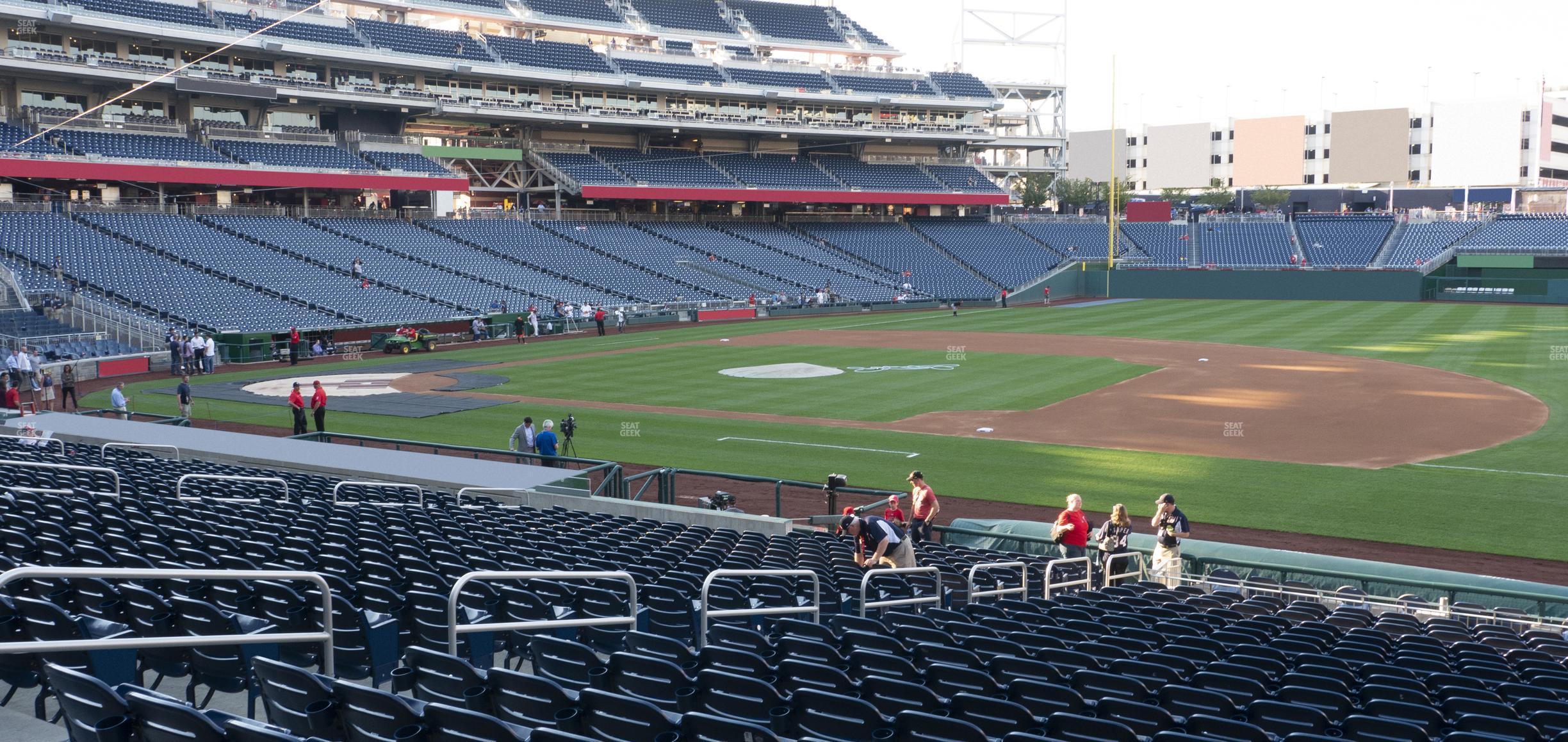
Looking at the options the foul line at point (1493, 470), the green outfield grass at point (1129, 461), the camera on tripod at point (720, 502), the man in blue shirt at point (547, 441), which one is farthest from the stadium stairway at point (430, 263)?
the foul line at point (1493, 470)

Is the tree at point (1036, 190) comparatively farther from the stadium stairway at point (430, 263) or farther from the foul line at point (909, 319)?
the stadium stairway at point (430, 263)

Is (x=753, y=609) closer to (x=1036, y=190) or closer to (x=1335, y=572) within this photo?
(x=1335, y=572)

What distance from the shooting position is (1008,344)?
4819 cm

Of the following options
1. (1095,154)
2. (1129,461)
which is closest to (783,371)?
(1129,461)

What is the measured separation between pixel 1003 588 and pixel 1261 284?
223 feet

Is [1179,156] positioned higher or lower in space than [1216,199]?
higher

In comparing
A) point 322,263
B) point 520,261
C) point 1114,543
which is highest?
point 520,261

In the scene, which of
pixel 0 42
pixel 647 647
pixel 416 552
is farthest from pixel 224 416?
pixel 0 42

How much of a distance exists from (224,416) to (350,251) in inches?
1126

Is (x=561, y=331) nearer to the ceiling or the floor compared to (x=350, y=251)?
nearer to the floor

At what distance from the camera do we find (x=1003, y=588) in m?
13.8

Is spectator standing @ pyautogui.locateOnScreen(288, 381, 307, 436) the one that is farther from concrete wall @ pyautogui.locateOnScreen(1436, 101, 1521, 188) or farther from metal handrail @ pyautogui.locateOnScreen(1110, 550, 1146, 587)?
concrete wall @ pyautogui.locateOnScreen(1436, 101, 1521, 188)

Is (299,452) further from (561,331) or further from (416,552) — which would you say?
(561,331)

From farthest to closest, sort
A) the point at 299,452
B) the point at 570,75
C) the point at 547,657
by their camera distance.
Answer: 1. the point at 570,75
2. the point at 299,452
3. the point at 547,657
